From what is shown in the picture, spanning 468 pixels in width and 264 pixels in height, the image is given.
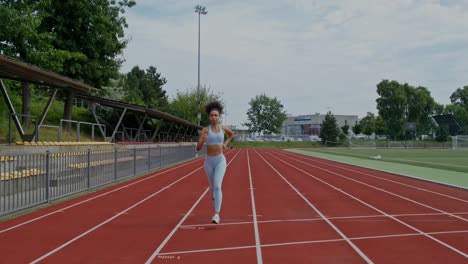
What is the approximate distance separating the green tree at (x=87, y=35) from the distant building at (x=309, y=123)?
12854 centimetres

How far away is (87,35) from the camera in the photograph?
33781mm

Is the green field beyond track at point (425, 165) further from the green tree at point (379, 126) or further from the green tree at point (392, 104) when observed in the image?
the green tree at point (379, 126)

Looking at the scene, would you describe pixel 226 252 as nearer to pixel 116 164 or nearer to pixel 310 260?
pixel 310 260

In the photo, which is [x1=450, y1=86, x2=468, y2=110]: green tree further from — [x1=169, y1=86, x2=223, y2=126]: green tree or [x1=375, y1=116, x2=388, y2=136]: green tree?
[x1=169, y1=86, x2=223, y2=126]: green tree

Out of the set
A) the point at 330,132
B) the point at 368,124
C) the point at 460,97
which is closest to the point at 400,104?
the point at 330,132

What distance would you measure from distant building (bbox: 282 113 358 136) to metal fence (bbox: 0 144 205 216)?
146230mm

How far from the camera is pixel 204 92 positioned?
84.2 meters

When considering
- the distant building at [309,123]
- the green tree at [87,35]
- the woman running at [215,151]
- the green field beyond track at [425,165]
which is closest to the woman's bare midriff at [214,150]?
the woman running at [215,151]

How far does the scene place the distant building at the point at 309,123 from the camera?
16562cm

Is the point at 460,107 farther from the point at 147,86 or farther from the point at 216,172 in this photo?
the point at 216,172

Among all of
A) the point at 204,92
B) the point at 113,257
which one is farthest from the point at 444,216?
the point at 204,92

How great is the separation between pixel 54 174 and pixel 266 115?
123308 millimetres

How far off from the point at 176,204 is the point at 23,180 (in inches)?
128

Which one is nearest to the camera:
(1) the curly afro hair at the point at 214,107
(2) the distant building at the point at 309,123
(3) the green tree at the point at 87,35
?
(1) the curly afro hair at the point at 214,107
